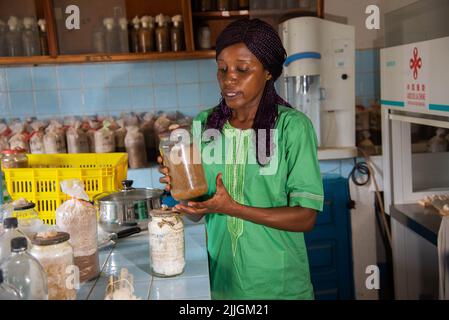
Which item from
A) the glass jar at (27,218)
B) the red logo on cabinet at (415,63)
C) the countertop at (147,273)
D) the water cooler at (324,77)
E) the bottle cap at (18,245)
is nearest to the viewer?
the bottle cap at (18,245)

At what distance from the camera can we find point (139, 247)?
1.06m

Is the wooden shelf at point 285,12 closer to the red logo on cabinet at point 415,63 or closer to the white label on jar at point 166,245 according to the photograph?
the red logo on cabinet at point 415,63

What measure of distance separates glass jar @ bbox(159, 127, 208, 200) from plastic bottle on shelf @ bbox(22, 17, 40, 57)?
1.66 meters

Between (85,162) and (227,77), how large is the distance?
63cm

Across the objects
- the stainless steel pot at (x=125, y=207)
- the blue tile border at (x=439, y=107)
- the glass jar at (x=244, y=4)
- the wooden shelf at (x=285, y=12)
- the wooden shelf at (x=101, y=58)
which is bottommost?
the stainless steel pot at (x=125, y=207)

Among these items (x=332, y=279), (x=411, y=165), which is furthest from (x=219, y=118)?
(x=332, y=279)

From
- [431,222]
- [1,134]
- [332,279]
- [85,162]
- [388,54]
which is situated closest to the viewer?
[85,162]

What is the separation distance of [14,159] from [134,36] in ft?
3.93

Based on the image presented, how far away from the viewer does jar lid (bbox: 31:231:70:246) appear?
2.38ft

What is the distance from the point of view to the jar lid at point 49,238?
2.38 ft

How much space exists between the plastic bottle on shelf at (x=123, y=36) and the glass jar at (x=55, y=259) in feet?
5.75

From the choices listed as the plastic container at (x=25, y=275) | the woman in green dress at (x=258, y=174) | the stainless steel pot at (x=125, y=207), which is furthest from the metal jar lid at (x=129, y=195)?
the plastic container at (x=25, y=275)

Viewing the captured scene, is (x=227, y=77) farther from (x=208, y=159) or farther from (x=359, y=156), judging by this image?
(x=359, y=156)
